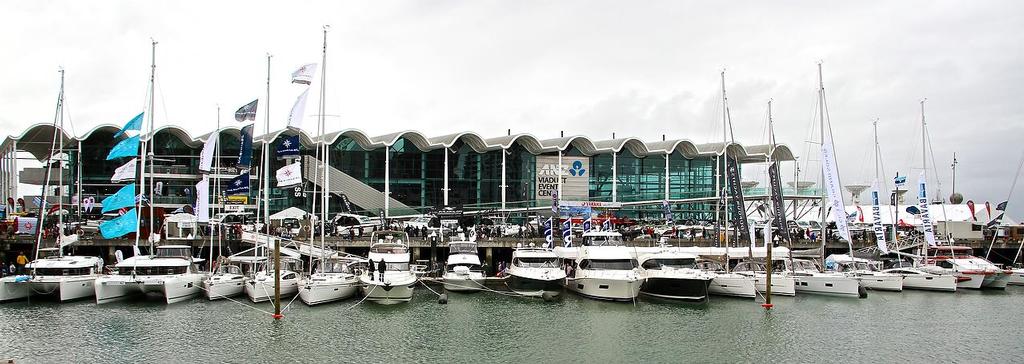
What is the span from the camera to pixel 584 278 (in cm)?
3766

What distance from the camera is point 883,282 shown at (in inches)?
1688

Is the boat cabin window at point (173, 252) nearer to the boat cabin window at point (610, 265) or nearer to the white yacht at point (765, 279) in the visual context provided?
the boat cabin window at point (610, 265)

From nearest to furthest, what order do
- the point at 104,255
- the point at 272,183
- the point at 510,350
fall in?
the point at 510,350 → the point at 104,255 → the point at 272,183

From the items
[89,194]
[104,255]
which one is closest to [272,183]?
[89,194]

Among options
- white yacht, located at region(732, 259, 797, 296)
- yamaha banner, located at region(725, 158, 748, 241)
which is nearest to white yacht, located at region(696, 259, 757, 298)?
white yacht, located at region(732, 259, 797, 296)

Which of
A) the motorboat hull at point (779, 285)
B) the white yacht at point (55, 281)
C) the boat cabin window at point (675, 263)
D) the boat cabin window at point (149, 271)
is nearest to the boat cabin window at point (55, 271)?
the white yacht at point (55, 281)

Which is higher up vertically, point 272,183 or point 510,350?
point 272,183

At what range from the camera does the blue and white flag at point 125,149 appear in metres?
38.0

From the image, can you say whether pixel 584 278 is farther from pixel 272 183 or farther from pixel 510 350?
pixel 272 183

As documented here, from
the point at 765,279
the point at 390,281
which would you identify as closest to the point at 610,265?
the point at 765,279

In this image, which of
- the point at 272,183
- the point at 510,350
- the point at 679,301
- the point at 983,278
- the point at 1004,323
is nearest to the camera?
the point at 510,350

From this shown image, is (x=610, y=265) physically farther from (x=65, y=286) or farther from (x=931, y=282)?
(x=65, y=286)

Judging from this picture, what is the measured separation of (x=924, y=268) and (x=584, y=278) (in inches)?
872

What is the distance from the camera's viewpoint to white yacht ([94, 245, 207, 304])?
3497 centimetres
